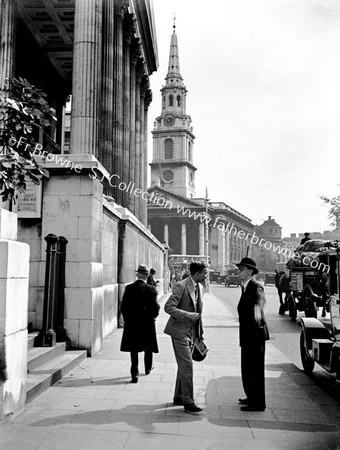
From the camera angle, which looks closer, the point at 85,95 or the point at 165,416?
the point at 165,416

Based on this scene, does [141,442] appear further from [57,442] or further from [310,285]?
[310,285]

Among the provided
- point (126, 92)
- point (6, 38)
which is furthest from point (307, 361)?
point (126, 92)

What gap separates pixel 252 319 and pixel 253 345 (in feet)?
1.04

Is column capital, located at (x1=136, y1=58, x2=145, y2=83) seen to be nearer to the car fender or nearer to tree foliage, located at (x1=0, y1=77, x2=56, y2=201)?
the car fender

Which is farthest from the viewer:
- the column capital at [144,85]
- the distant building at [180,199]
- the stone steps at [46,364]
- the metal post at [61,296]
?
the distant building at [180,199]

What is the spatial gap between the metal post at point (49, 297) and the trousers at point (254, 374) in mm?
3811

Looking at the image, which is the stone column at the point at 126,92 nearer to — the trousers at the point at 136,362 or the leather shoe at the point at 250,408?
the trousers at the point at 136,362

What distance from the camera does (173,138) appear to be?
4186 inches

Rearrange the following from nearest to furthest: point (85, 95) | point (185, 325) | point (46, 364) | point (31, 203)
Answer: point (185, 325) < point (46, 364) < point (31, 203) < point (85, 95)

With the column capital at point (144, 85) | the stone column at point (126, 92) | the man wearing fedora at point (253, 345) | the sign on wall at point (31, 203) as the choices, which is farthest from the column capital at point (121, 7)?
the man wearing fedora at point (253, 345)

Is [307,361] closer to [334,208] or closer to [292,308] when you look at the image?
[292,308]

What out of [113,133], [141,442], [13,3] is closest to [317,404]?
[141,442]

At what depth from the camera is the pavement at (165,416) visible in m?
4.56

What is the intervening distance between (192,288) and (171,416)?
1512 millimetres
